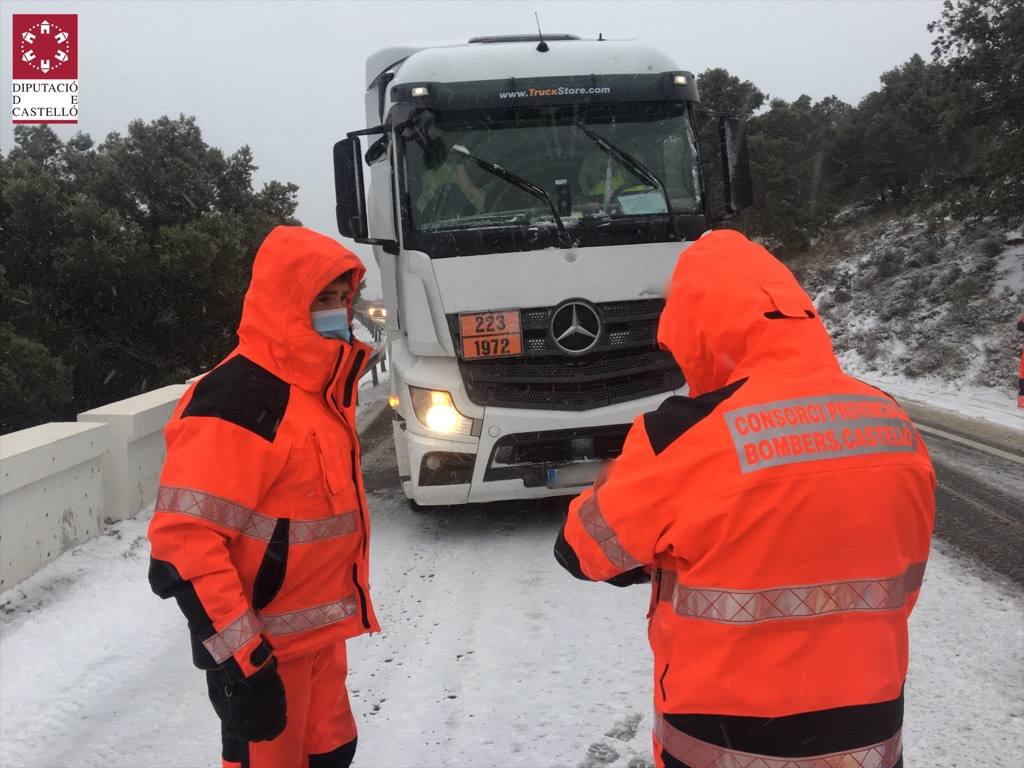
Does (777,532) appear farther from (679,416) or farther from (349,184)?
(349,184)

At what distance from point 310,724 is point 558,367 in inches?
123

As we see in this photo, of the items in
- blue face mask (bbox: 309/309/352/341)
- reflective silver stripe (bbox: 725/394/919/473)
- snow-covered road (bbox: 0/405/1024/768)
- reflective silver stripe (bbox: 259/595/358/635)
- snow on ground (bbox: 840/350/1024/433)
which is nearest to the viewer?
reflective silver stripe (bbox: 725/394/919/473)

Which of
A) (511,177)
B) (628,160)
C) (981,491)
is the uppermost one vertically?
(628,160)

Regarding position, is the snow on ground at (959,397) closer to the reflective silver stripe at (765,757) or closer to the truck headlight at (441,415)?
the truck headlight at (441,415)

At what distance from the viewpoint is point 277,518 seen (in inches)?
86.0

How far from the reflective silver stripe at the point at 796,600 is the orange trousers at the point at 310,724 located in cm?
124

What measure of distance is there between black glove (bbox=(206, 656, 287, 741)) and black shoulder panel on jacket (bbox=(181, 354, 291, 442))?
623 millimetres

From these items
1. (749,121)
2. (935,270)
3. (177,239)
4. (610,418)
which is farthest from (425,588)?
(749,121)

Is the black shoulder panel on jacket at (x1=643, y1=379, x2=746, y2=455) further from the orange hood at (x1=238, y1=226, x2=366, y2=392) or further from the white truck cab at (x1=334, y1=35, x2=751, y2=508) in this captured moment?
the white truck cab at (x1=334, y1=35, x2=751, y2=508)

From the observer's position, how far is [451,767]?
9.49 ft

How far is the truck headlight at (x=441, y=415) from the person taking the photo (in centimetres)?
510

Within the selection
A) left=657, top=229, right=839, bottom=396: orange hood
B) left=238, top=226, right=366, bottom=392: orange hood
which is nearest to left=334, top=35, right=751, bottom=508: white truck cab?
left=238, top=226, right=366, bottom=392: orange hood

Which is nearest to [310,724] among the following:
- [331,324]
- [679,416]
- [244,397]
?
[244,397]

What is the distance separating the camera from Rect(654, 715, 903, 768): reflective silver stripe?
1599 mm
